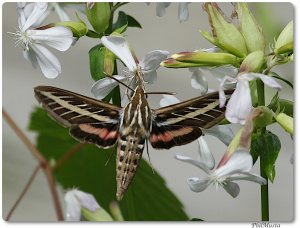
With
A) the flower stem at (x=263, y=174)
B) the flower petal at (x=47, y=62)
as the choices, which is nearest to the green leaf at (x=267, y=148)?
the flower stem at (x=263, y=174)

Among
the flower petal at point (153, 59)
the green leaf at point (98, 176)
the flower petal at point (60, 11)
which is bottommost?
the green leaf at point (98, 176)

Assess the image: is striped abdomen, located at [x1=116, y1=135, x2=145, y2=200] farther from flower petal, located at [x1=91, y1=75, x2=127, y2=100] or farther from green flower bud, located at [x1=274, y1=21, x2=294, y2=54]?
green flower bud, located at [x1=274, y1=21, x2=294, y2=54]

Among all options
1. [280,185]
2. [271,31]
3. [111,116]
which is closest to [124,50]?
[111,116]

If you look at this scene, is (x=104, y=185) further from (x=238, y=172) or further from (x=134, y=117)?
(x=238, y=172)

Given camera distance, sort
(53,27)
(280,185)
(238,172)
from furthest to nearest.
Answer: (280,185) → (53,27) → (238,172)

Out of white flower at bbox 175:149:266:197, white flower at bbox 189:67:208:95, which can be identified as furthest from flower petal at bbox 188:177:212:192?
white flower at bbox 189:67:208:95

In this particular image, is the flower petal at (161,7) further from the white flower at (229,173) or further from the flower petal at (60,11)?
the white flower at (229,173)
